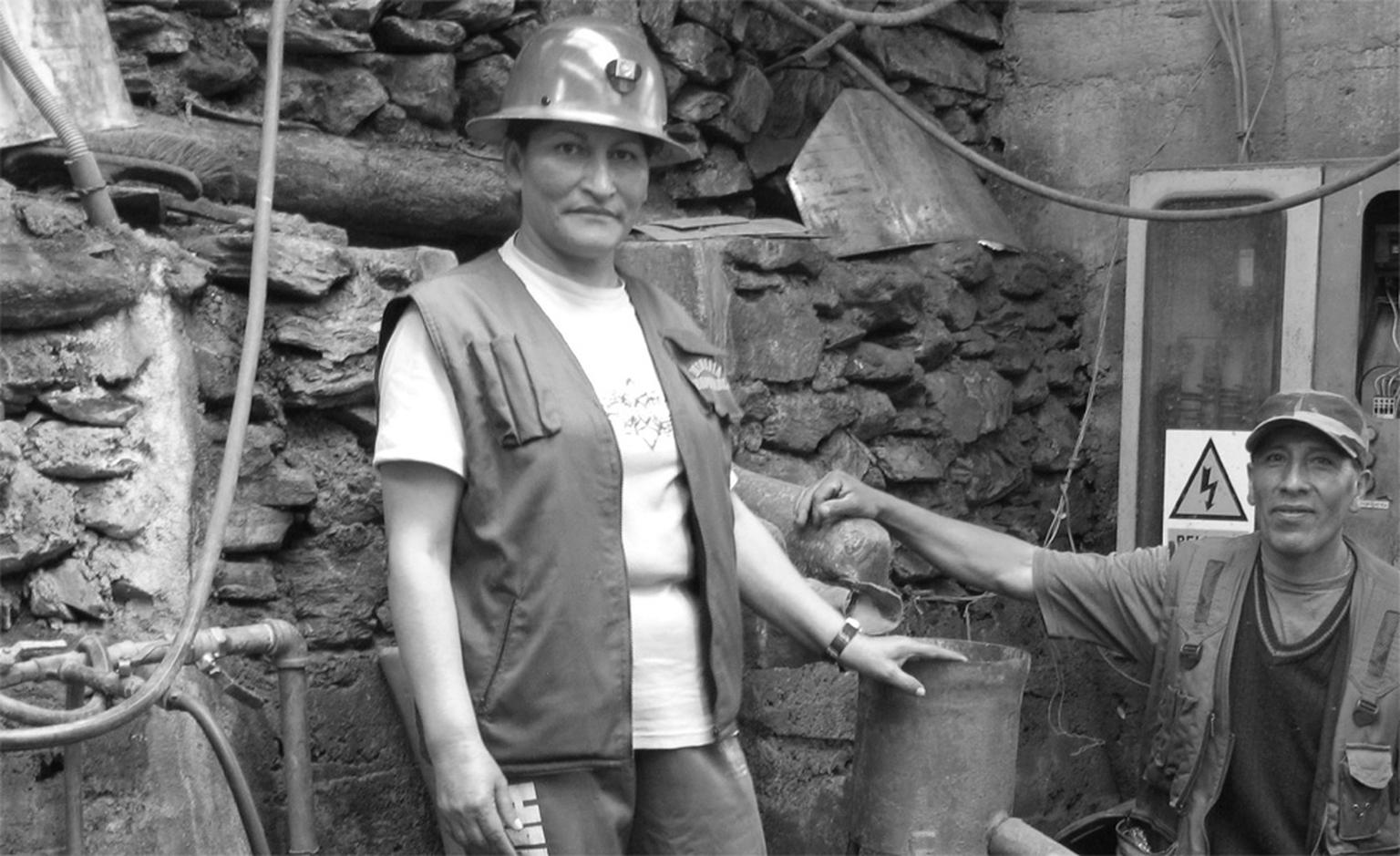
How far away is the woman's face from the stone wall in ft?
2.35

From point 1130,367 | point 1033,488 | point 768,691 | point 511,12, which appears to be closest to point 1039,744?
point 1033,488

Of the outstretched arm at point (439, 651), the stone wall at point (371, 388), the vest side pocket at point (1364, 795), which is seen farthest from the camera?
the vest side pocket at point (1364, 795)

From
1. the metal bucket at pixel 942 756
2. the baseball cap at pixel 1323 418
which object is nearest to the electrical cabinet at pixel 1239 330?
the baseball cap at pixel 1323 418

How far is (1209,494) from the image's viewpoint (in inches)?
179

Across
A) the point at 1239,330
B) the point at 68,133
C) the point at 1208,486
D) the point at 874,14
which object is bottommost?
the point at 1208,486

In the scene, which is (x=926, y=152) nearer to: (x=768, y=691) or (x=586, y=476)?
(x=768, y=691)

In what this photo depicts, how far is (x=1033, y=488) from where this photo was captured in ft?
16.7

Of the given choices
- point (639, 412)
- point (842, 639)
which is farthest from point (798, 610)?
point (639, 412)

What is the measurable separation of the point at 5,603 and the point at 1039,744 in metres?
3.16

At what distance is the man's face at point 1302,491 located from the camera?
313 centimetres

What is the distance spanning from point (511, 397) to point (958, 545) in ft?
4.43

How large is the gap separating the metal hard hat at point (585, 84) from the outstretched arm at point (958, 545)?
3.06 ft

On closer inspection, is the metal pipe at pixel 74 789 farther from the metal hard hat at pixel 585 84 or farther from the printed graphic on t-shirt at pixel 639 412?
the metal hard hat at pixel 585 84

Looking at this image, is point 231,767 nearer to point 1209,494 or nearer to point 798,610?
point 798,610
